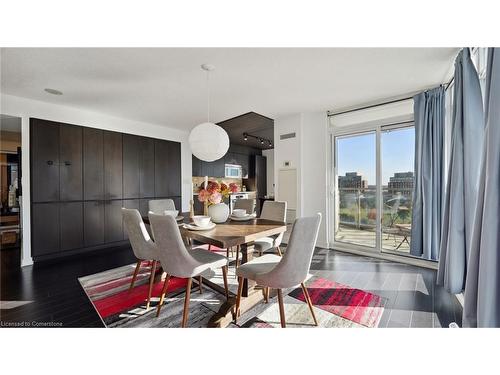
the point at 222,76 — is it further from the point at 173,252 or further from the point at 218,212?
the point at 173,252

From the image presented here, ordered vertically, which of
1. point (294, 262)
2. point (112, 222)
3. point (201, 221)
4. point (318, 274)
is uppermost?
point (201, 221)

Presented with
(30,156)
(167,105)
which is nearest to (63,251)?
(30,156)

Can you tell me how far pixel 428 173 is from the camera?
2914 mm

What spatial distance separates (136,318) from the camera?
1.86 meters

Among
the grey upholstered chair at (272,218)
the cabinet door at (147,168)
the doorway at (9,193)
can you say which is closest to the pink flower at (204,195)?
the grey upholstered chair at (272,218)

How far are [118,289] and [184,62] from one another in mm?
2608

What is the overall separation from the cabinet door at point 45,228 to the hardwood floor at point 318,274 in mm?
242

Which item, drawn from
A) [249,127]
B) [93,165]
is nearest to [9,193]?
[93,165]

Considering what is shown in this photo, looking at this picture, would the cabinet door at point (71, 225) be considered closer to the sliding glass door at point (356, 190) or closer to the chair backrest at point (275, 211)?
the chair backrest at point (275, 211)

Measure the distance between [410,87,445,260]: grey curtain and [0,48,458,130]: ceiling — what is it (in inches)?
11.9

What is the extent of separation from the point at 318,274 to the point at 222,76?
2.79 meters

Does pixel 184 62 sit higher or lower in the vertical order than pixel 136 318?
higher
